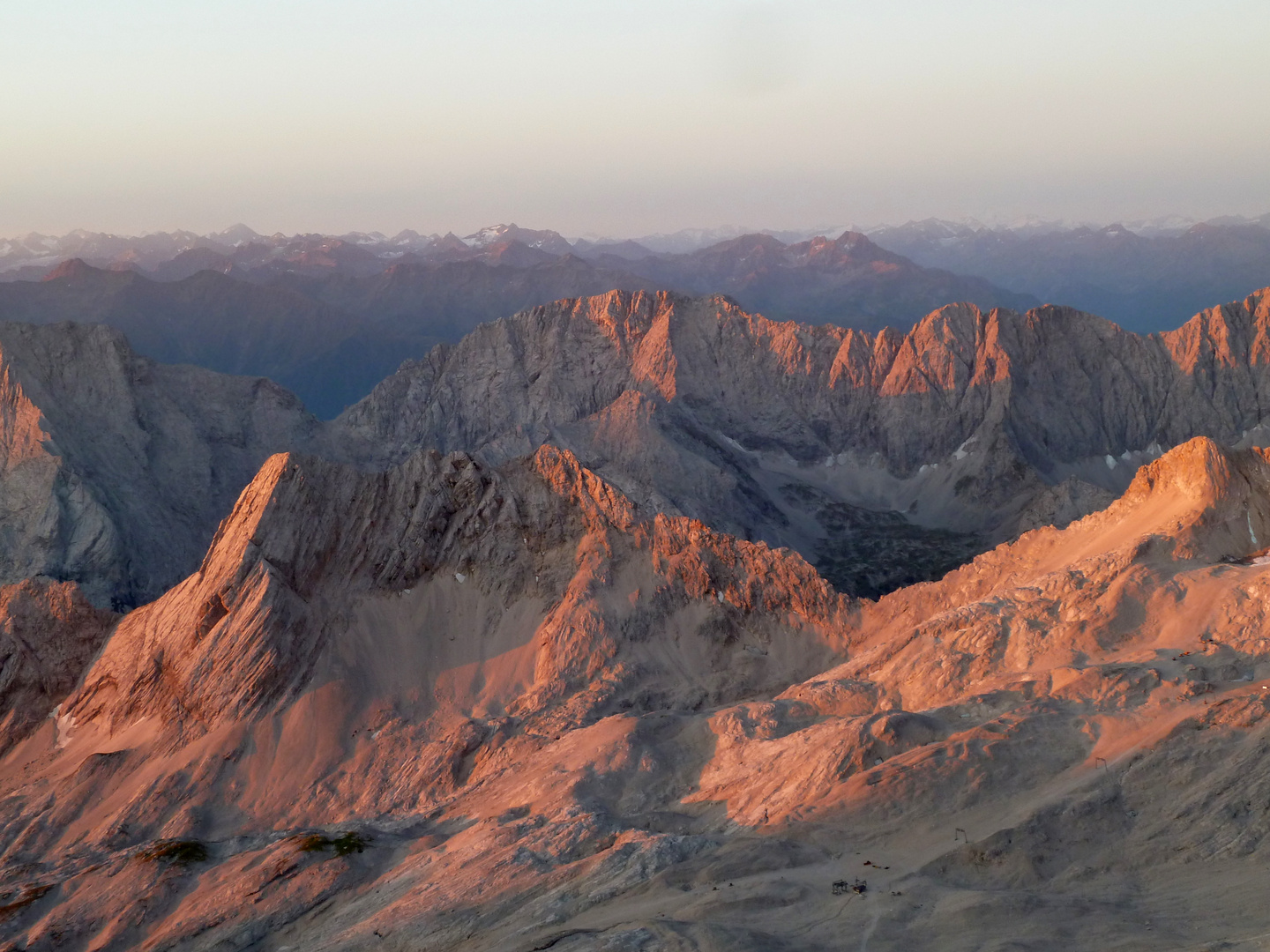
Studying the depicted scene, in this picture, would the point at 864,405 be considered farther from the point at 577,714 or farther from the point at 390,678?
the point at 390,678

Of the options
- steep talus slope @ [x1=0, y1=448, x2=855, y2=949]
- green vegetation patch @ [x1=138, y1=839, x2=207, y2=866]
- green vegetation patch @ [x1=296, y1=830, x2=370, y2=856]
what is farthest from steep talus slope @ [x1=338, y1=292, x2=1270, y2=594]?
green vegetation patch @ [x1=296, y1=830, x2=370, y2=856]

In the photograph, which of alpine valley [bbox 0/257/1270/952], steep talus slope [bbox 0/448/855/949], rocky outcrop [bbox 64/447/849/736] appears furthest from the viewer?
rocky outcrop [bbox 64/447/849/736]

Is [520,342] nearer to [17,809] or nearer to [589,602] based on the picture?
[589,602]

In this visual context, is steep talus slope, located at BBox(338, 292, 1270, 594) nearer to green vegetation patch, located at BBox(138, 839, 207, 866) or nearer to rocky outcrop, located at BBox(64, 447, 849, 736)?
rocky outcrop, located at BBox(64, 447, 849, 736)

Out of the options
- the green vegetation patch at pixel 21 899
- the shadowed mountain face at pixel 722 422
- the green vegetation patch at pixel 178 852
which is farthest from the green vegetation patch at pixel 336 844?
the shadowed mountain face at pixel 722 422

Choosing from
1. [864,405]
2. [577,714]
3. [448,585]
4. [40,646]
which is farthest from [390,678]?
[864,405]

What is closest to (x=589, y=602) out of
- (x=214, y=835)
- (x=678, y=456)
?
(x=214, y=835)
